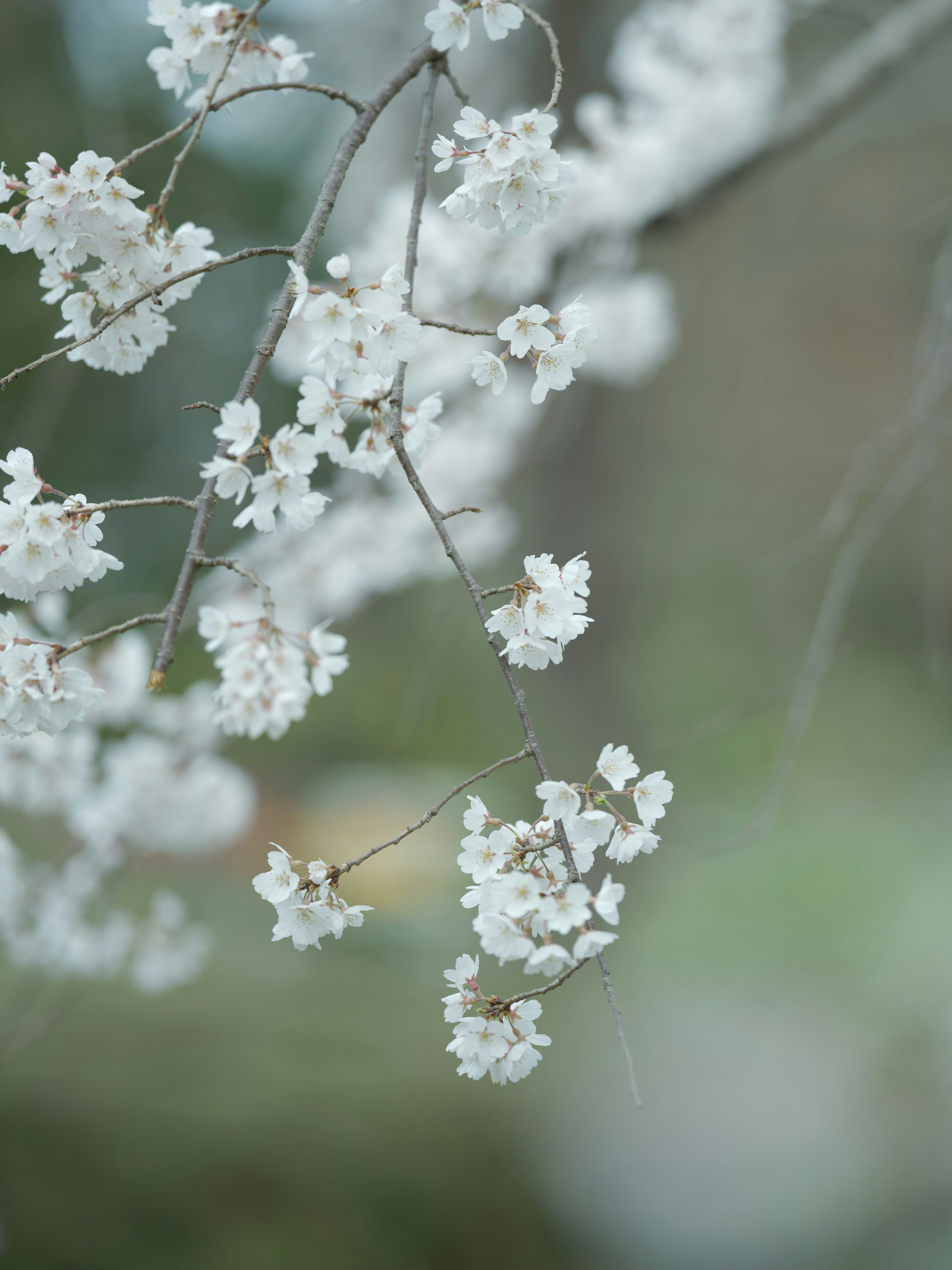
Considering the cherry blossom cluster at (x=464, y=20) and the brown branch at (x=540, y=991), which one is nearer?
the brown branch at (x=540, y=991)

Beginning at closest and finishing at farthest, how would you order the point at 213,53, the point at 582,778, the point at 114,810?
the point at 213,53, the point at 114,810, the point at 582,778

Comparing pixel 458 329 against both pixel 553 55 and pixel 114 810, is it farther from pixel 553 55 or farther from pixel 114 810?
pixel 114 810

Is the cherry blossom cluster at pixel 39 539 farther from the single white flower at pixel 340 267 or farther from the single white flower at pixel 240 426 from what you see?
the single white flower at pixel 340 267

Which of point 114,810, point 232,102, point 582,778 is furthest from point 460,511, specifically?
point 582,778

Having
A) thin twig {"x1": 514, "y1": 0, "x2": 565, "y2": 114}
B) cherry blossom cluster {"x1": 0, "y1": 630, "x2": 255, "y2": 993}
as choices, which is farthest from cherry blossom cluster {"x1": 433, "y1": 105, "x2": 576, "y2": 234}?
cherry blossom cluster {"x1": 0, "y1": 630, "x2": 255, "y2": 993}

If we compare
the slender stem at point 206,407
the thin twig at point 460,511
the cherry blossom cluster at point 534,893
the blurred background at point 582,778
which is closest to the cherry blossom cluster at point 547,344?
the thin twig at point 460,511
